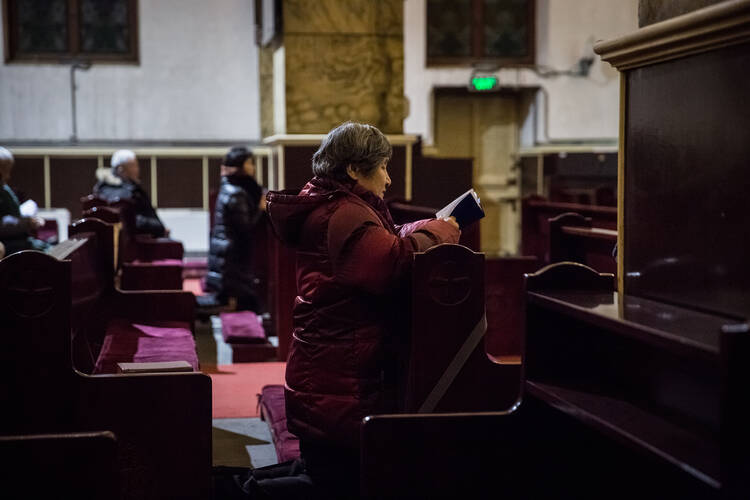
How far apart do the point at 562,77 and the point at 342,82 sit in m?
7.07

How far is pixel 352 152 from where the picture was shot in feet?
9.11

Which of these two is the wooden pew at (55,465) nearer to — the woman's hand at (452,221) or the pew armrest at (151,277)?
the woman's hand at (452,221)

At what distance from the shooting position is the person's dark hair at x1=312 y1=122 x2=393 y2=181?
9.12ft

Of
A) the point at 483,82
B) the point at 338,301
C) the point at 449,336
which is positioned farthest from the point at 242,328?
the point at 483,82

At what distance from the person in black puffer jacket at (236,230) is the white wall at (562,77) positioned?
5697 millimetres

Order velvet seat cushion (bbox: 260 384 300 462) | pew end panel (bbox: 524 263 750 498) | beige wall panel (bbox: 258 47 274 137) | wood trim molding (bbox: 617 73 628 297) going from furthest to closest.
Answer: beige wall panel (bbox: 258 47 274 137)
velvet seat cushion (bbox: 260 384 300 462)
wood trim molding (bbox: 617 73 628 297)
pew end panel (bbox: 524 263 750 498)

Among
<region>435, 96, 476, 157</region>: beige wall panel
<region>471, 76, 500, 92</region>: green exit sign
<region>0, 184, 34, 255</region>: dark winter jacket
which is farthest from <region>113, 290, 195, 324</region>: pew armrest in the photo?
<region>435, 96, 476, 157</region>: beige wall panel

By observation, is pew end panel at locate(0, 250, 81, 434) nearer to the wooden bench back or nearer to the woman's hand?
the wooden bench back

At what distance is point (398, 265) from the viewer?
9.02ft

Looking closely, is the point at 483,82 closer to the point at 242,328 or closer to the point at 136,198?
the point at 136,198

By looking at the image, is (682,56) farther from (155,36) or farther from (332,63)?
(155,36)

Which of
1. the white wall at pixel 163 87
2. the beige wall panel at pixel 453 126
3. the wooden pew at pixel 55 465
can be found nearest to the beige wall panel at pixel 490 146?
the beige wall panel at pixel 453 126

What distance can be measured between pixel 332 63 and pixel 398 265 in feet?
13.3

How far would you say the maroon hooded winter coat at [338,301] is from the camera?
2.70 metres
